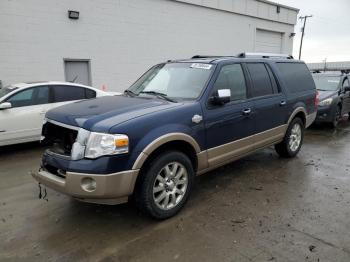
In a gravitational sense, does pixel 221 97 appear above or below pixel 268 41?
below

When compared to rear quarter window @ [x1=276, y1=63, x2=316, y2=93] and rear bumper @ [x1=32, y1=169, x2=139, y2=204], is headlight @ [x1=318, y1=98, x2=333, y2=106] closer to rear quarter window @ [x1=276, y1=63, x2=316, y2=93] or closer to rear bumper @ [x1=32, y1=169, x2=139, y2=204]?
rear quarter window @ [x1=276, y1=63, x2=316, y2=93]

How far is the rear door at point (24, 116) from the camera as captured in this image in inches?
259

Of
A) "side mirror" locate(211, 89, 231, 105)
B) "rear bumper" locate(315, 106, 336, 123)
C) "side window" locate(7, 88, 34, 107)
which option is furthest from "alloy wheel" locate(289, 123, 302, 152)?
"side window" locate(7, 88, 34, 107)

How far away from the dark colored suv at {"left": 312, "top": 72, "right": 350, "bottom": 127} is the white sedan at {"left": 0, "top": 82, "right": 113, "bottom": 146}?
7.04 m

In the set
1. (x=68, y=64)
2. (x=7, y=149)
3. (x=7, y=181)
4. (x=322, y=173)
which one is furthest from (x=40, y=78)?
(x=322, y=173)

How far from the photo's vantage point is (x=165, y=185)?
12.3 feet

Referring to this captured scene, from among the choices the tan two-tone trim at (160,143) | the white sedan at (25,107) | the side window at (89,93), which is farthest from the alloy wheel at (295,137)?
the white sedan at (25,107)

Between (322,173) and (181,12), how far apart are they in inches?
406

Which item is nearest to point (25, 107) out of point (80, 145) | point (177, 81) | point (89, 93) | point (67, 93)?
point (67, 93)

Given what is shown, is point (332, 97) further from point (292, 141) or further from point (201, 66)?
point (201, 66)

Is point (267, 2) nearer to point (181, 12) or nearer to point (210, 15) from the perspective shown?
point (210, 15)

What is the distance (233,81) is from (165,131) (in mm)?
1595

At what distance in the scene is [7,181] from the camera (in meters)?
5.21

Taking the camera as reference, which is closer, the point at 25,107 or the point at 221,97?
the point at 221,97
